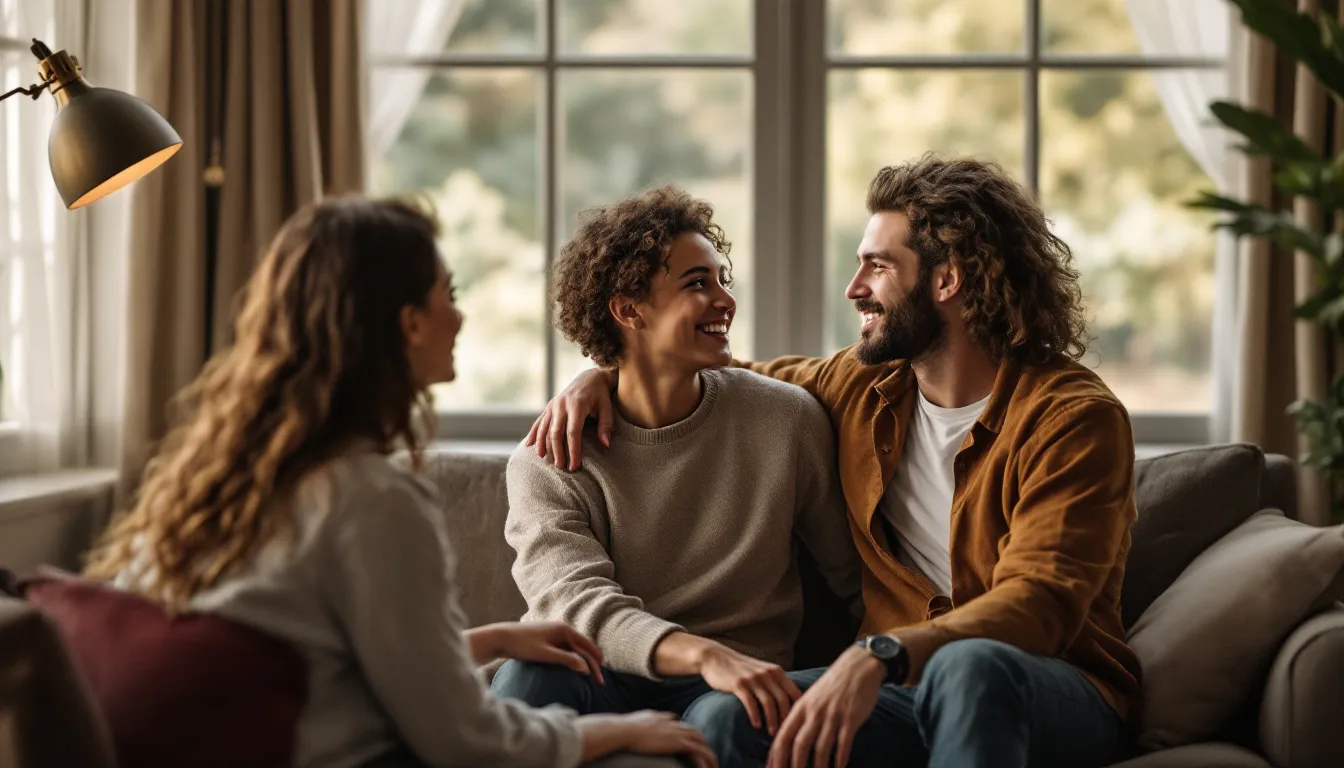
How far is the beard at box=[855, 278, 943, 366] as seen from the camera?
2174mm

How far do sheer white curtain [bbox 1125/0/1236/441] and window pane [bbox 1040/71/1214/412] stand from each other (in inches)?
4.2

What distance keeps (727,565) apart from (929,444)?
1.30 feet

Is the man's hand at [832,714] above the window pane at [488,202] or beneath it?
beneath

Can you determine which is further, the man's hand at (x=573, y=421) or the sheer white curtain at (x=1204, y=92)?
the sheer white curtain at (x=1204, y=92)

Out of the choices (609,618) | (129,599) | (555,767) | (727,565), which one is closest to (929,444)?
(727,565)

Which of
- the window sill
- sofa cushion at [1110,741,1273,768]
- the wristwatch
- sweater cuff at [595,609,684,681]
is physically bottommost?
sofa cushion at [1110,741,1273,768]

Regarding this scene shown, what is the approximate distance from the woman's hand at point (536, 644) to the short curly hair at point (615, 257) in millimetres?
658

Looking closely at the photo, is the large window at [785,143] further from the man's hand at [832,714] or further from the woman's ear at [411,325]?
the woman's ear at [411,325]

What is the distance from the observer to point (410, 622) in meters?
1.29

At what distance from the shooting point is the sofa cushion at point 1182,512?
222 centimetres

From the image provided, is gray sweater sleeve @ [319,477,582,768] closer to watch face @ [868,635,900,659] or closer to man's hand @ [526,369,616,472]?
watch face @ [868,635,900,659]

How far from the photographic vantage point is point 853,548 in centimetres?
226

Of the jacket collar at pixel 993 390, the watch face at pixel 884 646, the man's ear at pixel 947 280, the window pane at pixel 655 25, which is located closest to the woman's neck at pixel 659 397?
the jacket collar at pixel 993 390

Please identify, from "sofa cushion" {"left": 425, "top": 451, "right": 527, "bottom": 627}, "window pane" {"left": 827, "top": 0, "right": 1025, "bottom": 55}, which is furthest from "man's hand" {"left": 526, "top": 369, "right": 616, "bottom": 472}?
"window pane" {"left": 827, "top": 0, "right": 1025, "bottom": 55}
